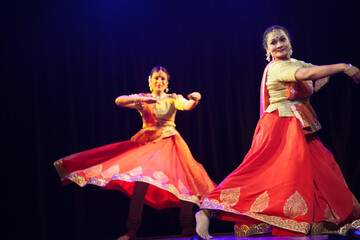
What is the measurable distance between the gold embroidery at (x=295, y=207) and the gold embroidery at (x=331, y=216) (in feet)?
0.55

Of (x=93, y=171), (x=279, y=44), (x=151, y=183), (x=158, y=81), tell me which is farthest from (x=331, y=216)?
(x=158, y=81)

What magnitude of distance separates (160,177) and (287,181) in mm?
949

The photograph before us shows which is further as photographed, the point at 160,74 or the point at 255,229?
the point at 160,74

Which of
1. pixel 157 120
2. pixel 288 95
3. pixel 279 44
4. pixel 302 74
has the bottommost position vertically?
pixel 157 120

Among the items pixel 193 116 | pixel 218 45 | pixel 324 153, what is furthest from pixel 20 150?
pixel 324 153

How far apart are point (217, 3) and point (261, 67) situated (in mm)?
814

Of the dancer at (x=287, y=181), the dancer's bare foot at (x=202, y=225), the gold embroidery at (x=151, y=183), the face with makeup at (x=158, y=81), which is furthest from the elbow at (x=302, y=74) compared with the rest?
the face with makeup at (x=158, y=81)

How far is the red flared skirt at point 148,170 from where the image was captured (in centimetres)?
263

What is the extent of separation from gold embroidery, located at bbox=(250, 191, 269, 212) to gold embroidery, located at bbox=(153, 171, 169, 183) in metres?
0.79

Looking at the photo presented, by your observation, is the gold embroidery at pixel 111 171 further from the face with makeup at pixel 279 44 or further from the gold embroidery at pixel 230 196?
the face with makeup at pixel 279 44

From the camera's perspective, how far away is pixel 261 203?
6.61ft

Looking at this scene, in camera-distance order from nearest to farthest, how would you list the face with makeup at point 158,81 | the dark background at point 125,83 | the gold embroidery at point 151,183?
the gold embroidery at point 151,183 < the face with makeup at point 158,81 < the dark background at point 125,83

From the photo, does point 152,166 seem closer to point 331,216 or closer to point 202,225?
point 202,225

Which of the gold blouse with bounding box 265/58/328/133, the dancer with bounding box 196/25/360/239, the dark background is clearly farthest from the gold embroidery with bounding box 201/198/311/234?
the dark background
